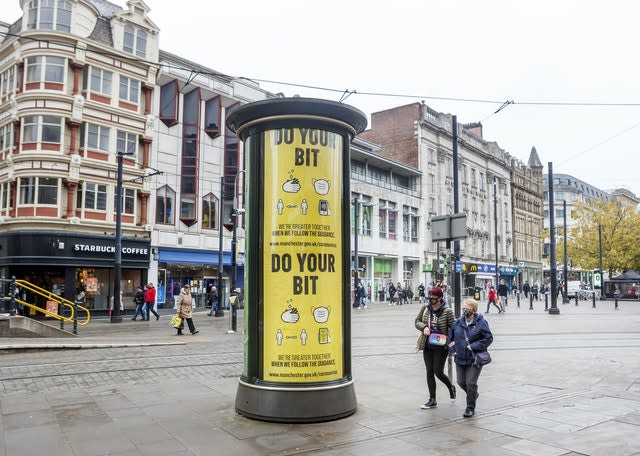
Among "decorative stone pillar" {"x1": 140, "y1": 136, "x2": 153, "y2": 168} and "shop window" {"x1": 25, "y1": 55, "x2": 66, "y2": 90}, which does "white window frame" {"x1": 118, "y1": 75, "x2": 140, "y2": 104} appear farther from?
"shop window" {"x1": 25, "y1": 55, "x2": 66, "y2": 90}

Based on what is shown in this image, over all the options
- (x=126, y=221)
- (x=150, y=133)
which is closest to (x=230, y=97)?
(x=150, y=133)

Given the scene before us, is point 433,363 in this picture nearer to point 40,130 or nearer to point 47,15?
point 40,130

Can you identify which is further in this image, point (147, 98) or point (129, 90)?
point (147, 98)

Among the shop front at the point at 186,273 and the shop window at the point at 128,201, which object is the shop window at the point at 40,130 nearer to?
the shop window at the point at 128,201

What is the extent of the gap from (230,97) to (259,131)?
29.6m

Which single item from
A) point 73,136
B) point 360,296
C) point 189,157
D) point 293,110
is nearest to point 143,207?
point 189,157

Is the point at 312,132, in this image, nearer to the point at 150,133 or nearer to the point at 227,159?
the point at 150,133

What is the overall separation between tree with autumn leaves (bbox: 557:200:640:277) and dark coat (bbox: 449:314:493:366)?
55.3 m

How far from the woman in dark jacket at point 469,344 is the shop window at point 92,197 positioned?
83.2ft

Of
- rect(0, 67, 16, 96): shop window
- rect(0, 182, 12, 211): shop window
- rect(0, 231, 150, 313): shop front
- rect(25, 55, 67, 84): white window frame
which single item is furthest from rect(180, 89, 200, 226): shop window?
rect(0, 67, 16, 96): shop window

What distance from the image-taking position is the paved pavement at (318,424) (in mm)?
5656

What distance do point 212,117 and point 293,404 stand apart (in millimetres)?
30276

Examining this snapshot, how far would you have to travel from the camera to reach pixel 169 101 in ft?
107

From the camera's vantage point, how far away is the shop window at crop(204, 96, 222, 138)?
34.6 metres
